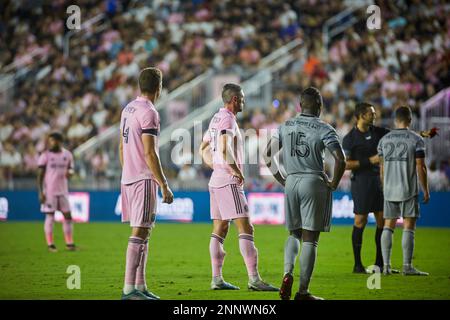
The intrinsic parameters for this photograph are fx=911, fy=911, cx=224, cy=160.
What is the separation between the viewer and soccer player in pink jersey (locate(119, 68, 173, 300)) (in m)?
10.2

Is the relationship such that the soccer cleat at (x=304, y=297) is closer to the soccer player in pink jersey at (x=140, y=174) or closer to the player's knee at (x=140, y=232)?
the soccer player in pink jersey at (x=140, y=174)

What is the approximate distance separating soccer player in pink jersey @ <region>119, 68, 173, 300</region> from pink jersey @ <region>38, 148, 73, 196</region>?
26.5 feet

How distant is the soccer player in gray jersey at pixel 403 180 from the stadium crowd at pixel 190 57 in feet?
38.6

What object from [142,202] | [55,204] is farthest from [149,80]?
[55,204]

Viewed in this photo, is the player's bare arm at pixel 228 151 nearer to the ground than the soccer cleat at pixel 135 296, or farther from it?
farther from it

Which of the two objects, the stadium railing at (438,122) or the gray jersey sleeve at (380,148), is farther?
the stadium railing at (438,122)

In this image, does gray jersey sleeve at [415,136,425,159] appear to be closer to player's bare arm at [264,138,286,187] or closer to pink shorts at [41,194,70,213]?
player's bare arm at [264,138,286,187]

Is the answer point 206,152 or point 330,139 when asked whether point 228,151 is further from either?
point 330,139

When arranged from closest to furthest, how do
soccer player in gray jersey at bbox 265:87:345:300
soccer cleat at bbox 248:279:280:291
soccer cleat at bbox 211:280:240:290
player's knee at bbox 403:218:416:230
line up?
soccer player in gray jersey at bbox 265:87:345:300 → soccer cleat at bbox 248:279:280:291 → soccer cleat at bbox 211:280:240:290 → player's knee at bbox 403:218:416:230

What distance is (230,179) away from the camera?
1158cm

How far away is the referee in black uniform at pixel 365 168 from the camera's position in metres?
14.1

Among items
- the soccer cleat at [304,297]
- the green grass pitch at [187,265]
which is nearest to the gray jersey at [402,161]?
the green grass pitch at [187,265]

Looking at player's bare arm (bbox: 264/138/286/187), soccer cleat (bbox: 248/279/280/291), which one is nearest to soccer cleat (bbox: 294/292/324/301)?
soccer cleat (bbox: 248/279/280/291)
